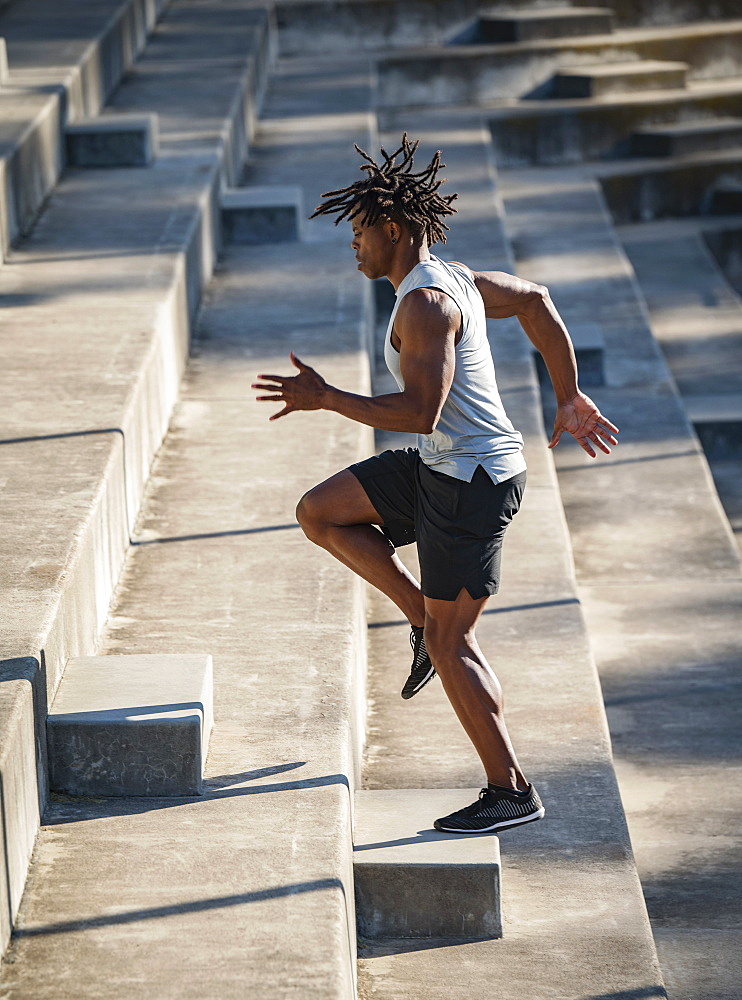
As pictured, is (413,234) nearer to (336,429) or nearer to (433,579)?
(433,579)

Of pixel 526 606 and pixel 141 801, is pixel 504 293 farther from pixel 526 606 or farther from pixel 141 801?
pixel 526 606

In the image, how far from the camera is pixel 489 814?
147 inches

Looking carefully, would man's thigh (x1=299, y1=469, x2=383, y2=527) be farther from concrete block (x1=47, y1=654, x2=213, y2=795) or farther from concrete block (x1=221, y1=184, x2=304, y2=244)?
concrete block (x1=221, y1=184, x2=304, y2=244)

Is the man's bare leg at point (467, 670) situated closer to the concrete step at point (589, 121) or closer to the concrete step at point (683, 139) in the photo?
the concrete step at point (589, 121)

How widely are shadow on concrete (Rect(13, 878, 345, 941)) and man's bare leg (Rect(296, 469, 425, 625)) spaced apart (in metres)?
0.95

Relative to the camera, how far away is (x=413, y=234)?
3.57 meters

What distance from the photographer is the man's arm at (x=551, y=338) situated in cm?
379

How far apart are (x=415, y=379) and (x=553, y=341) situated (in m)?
0.66

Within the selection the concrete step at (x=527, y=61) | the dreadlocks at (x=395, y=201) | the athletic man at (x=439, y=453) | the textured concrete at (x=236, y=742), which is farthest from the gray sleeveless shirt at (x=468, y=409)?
the concrete step at (x=527, y=61)

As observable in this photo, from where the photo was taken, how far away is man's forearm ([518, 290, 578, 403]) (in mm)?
3863

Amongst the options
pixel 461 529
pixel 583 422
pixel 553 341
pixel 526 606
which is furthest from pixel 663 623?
pixel 461 529

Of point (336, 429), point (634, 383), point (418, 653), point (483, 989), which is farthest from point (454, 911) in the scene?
point (634, 383)

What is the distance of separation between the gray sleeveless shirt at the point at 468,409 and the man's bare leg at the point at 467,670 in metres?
0.32

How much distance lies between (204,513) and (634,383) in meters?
4.53
